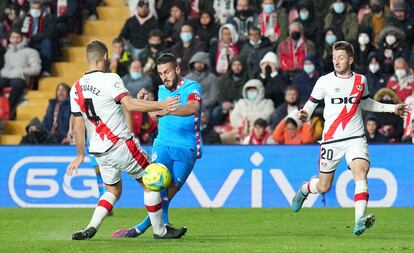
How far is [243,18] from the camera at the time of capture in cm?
2439

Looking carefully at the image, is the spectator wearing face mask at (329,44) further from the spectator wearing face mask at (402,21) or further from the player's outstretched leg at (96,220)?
the player's outstretched leg at (96,220)

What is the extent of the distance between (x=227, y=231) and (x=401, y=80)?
8350mm

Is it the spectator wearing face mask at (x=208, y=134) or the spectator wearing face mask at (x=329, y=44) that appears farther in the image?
the spectator wearing face mask at (x=329, y=44)

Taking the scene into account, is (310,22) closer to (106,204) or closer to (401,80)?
(401,80)

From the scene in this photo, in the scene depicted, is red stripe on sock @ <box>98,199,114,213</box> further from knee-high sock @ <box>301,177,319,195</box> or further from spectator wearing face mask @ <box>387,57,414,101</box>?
spectator wearing face mask @ <box>387,57,414,101</box>

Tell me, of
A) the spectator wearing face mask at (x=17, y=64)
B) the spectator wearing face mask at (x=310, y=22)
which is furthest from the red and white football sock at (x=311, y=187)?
the spectator wearing face mask at (x=17, y=64)

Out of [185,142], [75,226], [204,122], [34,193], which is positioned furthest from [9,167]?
[185,142]

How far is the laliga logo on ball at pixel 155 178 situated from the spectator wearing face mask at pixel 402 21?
1144cm

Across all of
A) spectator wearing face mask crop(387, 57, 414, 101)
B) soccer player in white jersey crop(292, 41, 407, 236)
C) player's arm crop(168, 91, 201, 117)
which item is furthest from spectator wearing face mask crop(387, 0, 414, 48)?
player's arm crop(168, 91, 201, 117)

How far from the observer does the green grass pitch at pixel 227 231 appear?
40.0 feet

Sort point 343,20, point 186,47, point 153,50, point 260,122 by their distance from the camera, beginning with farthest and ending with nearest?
point 153,50 → point 186,47 → point 343,20 → point 260,122

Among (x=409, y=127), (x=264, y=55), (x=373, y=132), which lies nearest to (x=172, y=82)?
(x=373, y=132)

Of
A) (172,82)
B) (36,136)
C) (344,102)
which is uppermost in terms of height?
(172,82)

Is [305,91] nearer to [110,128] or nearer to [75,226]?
[75,226]
